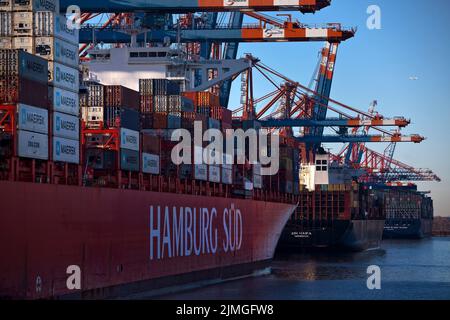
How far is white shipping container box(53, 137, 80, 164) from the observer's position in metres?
30.2

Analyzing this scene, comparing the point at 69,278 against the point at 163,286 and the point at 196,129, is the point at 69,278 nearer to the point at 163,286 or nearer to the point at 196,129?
the point at 163,286

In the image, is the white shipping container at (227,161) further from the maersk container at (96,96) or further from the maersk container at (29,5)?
the maersk container at (29,5)

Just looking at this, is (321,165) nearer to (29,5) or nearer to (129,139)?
(129,139)

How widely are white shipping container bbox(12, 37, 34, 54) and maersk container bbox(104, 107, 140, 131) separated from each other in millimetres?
5536

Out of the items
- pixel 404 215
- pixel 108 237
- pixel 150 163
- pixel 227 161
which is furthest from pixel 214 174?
pixel 404 215

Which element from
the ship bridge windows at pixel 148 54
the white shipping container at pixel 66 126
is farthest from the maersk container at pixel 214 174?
the white shipping container at pixel 66 126

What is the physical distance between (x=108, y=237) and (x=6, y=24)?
8.62 metres

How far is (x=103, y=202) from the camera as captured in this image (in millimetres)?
33812

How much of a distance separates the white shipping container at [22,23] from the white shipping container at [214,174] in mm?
16134

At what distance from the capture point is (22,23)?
3131 cm

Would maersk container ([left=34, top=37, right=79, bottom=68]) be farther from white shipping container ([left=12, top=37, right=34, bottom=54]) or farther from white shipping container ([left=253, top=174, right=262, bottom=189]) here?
white shipping container ([left=253, top=174, right=262, bottom=189])

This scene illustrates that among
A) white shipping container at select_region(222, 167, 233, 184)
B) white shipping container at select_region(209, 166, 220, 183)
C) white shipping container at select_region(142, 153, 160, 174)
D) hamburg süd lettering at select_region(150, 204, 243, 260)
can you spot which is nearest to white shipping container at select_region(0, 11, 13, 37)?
white shipping container at select_region(142, 153, 160, 174)

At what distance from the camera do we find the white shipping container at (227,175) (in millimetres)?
47438
